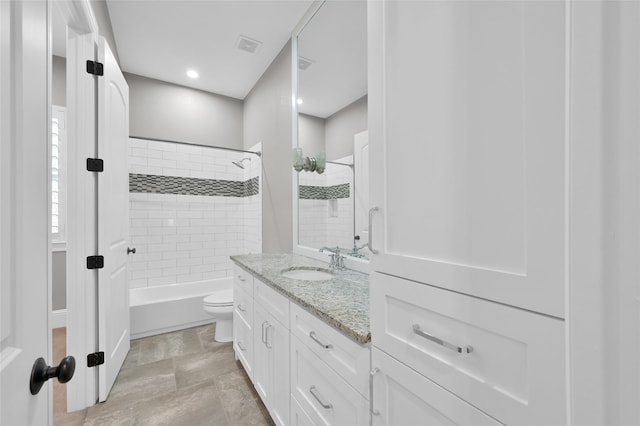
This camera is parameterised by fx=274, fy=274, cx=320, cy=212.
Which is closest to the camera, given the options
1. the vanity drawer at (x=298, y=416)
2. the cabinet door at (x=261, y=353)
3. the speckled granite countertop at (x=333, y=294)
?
the speckled granite countertop at (x=333, y=294)

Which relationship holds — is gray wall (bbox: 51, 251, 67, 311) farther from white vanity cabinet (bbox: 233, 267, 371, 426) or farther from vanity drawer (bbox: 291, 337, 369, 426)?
vanity drawer (bbox: 291, 337, 369, 426)

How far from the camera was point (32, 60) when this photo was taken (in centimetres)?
55

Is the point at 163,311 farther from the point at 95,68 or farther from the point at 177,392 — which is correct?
the point at 95,68

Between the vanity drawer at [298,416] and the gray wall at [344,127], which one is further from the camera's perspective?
the gray wall at [344,127]

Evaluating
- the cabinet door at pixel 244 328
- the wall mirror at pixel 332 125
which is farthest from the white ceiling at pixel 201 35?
the cabinet door at pixel 244 328

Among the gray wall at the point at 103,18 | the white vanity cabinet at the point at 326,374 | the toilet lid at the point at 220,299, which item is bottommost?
the toilet lid at the point at 220,299

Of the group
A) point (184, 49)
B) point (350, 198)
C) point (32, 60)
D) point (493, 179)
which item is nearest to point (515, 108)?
point (493, 179)

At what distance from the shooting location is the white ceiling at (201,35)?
219 cm

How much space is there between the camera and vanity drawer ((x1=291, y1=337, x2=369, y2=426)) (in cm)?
90

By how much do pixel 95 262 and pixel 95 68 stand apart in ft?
3.88

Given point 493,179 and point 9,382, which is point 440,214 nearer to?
point 493,179

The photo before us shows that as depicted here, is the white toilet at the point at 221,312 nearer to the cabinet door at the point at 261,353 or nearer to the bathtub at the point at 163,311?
the bathtub at the point at 163,311

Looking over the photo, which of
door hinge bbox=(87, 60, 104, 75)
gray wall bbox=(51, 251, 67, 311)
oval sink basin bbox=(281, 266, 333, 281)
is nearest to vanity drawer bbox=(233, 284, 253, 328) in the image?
oval sink basin bbox=(281, 266, 333, 281)

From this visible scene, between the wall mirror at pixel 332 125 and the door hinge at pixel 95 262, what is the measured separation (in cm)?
135
